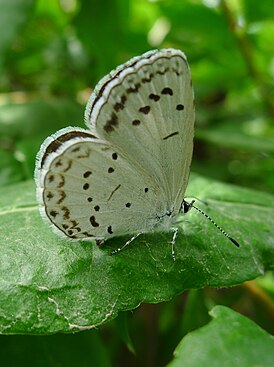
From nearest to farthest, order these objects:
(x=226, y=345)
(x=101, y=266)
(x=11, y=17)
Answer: (x=226, y=345) < (x=101, y=266) < (x=11, y=17)

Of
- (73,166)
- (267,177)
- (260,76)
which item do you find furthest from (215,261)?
(260,76)

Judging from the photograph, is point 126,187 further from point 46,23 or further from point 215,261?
point 46,23

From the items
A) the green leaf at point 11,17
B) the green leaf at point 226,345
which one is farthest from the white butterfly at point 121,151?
the green leaf at point 11,17

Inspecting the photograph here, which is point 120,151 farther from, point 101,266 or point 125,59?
point 125,59

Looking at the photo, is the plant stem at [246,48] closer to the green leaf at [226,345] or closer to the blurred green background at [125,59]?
the blurred green background at [125,59]

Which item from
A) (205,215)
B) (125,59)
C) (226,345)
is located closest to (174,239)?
(205,215)
